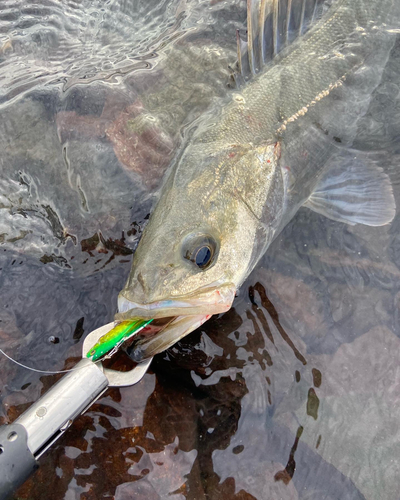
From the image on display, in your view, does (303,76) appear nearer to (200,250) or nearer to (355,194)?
(355,194)

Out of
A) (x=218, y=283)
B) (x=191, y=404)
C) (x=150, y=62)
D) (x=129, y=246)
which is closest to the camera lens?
(x=218, y=283)

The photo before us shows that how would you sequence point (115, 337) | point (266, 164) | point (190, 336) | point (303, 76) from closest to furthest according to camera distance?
point (115, 337) < point (190, 336) < point (266, 164) < point (303, 76)

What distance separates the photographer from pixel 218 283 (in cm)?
250

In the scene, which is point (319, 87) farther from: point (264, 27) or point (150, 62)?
point (150, 62)

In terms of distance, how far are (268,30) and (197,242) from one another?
1883mm

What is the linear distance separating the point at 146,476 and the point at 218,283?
3.83ft

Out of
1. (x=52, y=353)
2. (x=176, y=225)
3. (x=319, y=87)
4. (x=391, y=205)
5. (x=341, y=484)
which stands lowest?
(x=341, y=484)

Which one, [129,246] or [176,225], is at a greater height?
[176,225]

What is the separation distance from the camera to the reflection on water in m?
2.59

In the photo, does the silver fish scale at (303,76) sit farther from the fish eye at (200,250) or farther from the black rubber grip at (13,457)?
the black rubber grip at (13,457)

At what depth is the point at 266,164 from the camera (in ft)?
9.91

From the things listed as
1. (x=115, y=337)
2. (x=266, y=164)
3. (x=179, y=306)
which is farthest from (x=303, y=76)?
(x=115, y=337)

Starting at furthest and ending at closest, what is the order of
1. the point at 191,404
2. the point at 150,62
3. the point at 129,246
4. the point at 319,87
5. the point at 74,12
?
the point at 74,12 < the point at 150,62 < the point at 319,87 < the point at 129,246 < the point at 191,404

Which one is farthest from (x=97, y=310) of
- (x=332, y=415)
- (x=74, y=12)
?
(x=74, y=12)
